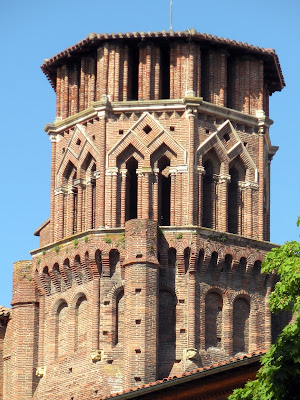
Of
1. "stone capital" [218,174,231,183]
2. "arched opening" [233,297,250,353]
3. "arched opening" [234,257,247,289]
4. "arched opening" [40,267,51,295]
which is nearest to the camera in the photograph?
"arched opening" [233,297,250,353]

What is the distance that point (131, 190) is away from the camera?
57000 millimetres

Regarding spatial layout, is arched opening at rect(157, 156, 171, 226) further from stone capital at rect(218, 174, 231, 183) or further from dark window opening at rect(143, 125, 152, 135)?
stone capital at rect(218, 174, 231, 183)

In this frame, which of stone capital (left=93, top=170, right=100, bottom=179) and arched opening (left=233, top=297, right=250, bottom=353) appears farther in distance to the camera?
stone capital (left=93, top=170, right=100, bottom=179)

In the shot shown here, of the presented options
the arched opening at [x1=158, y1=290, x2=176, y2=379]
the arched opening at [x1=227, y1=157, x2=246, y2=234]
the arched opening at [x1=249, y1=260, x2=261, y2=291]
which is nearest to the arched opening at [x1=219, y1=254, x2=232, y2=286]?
the arched opening at [x1=249, y1=260, x2=261, y2=291]

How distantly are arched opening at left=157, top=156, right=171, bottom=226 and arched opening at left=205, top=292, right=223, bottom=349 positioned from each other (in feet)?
9.28

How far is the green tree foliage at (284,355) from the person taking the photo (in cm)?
3544

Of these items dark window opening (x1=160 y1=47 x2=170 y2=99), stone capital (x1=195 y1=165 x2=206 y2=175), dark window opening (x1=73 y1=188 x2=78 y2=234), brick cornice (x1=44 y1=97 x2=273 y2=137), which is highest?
dark window opening (x1=160 y1=47 x2=170 y2=99)

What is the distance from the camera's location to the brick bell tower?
54.2 meters

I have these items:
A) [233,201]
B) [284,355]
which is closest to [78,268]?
[233,201]

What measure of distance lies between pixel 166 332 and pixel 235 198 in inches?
210

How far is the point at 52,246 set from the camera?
56.8m

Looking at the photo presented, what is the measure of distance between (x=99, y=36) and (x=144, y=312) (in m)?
9.21

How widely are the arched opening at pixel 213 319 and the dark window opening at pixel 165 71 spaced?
672 centimetres

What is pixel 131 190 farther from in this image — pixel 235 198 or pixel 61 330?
pixel 61 330
